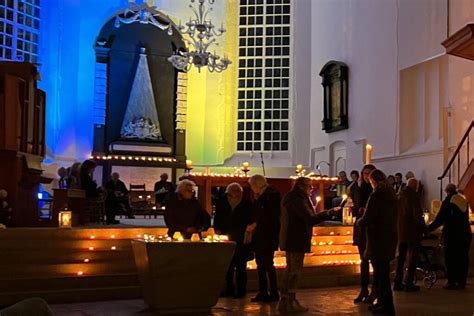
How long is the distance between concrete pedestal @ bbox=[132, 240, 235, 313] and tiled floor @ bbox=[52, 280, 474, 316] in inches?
8.5

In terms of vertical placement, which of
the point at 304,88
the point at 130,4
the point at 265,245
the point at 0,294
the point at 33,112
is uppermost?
the point at 130,4

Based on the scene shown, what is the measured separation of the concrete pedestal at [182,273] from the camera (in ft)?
21.2

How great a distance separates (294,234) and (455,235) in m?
3.25

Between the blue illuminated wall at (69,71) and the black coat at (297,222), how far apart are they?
12.1 meters

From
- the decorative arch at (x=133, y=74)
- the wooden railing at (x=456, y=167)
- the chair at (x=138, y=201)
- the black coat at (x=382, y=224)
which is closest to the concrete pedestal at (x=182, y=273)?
the black coat at (x=382, y=224)

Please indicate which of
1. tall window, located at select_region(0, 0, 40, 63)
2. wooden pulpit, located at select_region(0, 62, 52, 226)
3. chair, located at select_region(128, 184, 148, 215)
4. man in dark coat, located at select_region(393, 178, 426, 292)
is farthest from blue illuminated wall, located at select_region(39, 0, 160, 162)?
man in dark coat, located at select_region(393, 178, 426, 292)

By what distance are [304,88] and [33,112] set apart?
11.1 meters

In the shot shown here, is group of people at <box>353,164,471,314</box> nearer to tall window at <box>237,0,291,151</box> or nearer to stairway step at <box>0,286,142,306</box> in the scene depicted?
stairway step at <box>0,286,142,306</box>

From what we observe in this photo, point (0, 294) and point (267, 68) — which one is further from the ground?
point (267, 68)

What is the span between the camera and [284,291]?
684 centimetres

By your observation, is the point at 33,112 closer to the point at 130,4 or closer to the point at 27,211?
the point at 27,211

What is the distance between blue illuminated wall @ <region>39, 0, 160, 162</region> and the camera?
17906mm

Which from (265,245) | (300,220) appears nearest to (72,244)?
(265,245)

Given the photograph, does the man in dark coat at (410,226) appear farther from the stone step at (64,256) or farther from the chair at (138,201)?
the chair at (138,201)
